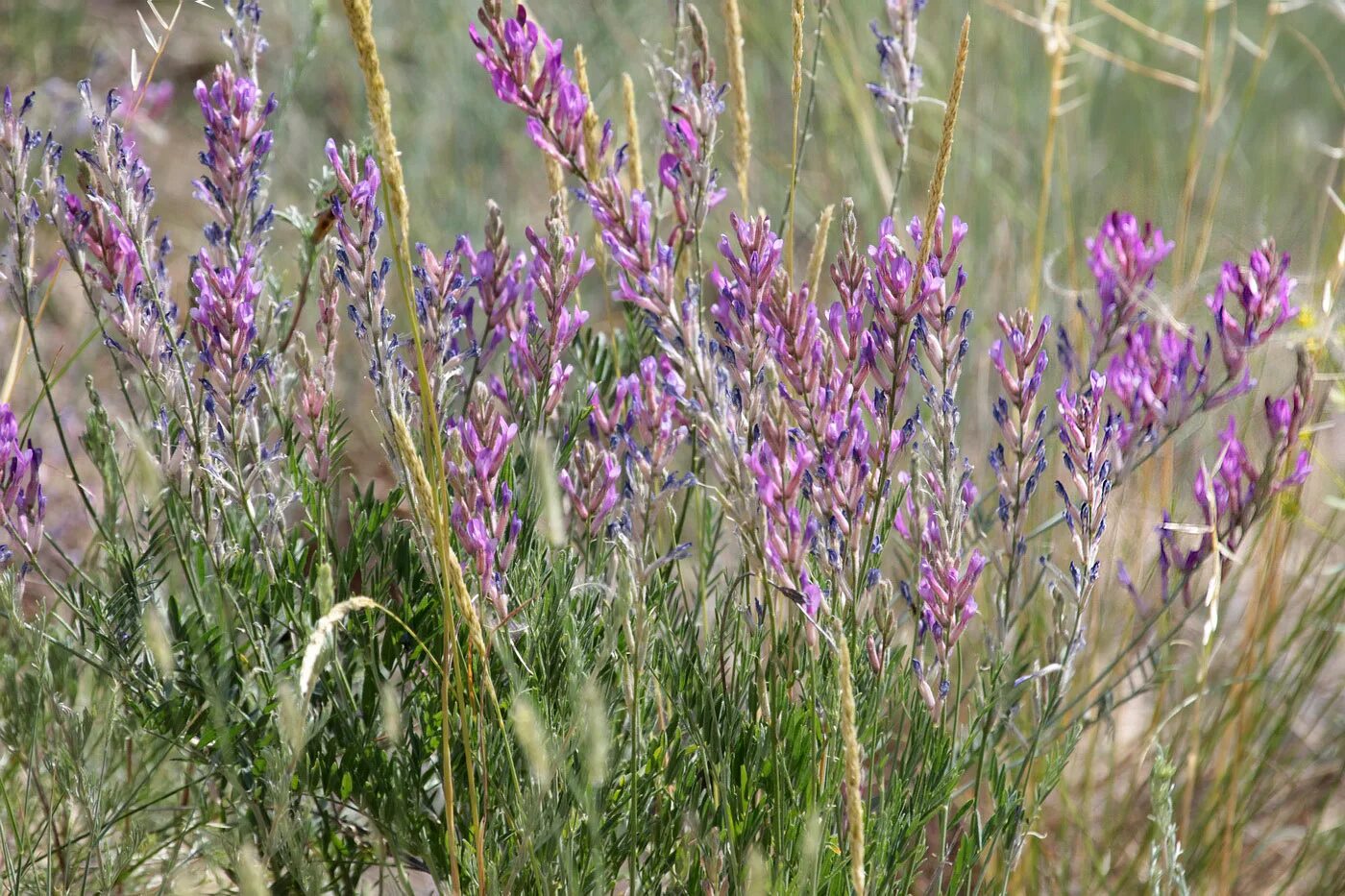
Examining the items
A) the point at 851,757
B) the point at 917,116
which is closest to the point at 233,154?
the point at 851,757

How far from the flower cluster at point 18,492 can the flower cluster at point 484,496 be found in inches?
20.2

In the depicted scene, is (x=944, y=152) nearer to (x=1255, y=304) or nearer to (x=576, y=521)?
(x=1255, y=304)

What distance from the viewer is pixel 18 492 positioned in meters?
1.53

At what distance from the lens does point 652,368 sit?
4.99 feet

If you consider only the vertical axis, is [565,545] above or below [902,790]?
above

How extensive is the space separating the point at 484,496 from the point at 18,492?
0.58 meters

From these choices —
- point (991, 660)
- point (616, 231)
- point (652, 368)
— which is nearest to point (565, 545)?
point (652, 368)

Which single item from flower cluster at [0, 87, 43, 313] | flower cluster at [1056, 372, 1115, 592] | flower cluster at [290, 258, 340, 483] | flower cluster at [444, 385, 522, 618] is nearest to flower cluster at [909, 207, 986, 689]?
flower cluster at [1056, 372, 1115, 592]

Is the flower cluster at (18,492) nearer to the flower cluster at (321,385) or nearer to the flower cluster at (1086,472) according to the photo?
the flower cluster at (321,385)

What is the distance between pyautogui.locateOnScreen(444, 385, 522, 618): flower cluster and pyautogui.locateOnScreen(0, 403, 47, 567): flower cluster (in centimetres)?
51

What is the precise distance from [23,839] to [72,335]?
3.60 m

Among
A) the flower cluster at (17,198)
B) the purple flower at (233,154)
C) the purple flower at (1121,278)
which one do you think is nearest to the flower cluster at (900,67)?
the purple flower at (1121,278)

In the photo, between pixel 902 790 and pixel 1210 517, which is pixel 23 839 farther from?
pixel 1210 517

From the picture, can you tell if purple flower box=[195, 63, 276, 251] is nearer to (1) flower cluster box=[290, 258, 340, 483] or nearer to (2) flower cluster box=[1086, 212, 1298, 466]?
(1) flower cluster box=[290, 258, 340, 483]
